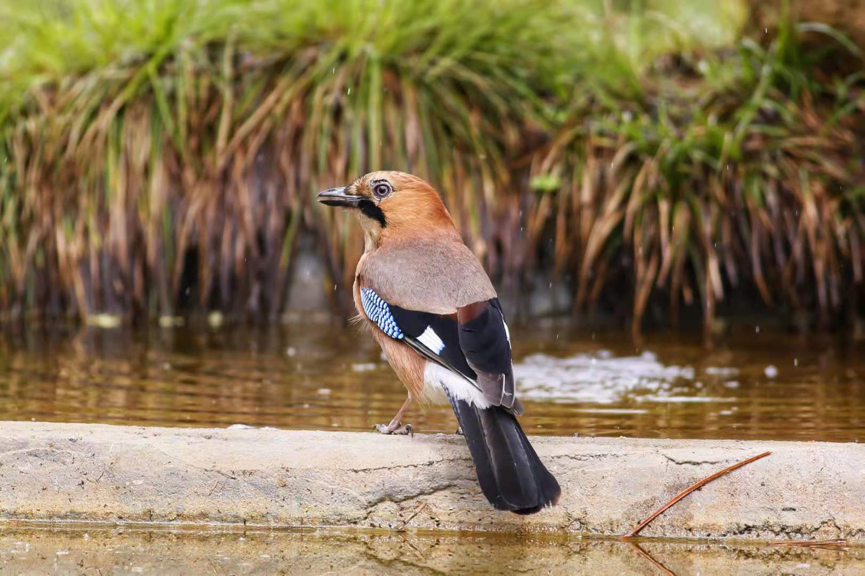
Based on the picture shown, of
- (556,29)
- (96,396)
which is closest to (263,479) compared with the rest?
(96,396)

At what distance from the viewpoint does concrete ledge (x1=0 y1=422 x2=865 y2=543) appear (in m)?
2.55

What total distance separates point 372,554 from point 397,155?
448 cm

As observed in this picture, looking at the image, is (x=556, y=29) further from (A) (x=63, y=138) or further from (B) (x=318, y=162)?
(A) (x=63, y=138)

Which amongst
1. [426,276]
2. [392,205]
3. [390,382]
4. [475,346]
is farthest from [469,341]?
[390,382]

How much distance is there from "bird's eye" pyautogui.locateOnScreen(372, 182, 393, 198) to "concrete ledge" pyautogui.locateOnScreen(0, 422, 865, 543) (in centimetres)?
112

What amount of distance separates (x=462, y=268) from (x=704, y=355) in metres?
2.48

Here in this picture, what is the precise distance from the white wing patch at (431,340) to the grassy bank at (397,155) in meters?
3.48

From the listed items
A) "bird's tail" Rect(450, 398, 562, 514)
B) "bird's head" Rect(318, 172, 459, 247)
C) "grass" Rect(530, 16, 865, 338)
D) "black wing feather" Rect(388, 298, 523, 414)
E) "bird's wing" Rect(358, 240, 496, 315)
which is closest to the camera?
"bird's tail" Rect(450, 398, 562, 514)

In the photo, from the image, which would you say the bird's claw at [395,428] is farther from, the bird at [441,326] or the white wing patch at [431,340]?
the white wing patch at [431,340]

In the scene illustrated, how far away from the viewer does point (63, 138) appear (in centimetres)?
675

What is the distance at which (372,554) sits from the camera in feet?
7.92

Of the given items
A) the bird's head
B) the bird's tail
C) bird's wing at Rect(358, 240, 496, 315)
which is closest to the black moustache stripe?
the bird's head

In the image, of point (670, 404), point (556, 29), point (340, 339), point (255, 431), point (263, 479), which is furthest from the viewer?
point (556, 29)

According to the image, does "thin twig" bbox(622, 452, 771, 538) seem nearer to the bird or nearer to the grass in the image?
the bird
